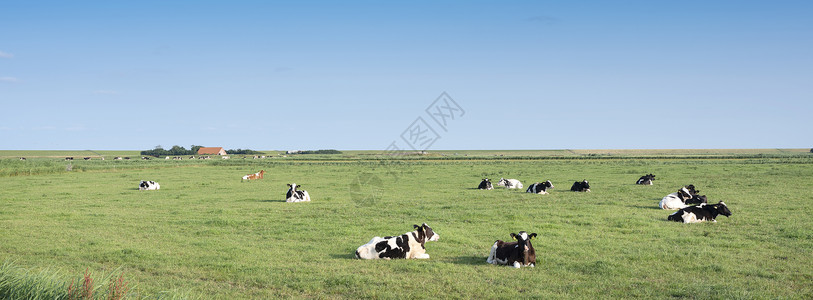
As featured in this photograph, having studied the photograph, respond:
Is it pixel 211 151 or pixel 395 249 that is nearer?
pixel 395 249

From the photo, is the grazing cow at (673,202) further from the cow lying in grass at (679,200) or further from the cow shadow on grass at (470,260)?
the cow shadow on grass at (470,260)

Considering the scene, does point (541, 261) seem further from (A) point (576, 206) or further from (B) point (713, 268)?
(A) point (576, 206)

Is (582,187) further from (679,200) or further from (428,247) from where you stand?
(428,247)

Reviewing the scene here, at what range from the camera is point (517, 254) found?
36.3 ft

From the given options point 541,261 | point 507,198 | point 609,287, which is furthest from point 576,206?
point 609,287

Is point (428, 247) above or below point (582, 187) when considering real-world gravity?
below

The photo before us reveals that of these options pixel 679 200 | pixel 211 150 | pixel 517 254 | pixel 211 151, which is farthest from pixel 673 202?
pixel 211 150

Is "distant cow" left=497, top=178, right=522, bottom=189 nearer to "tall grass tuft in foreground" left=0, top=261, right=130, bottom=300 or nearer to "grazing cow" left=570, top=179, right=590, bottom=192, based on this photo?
"grazing cow" left=570, top=179, right=590, bottom=192

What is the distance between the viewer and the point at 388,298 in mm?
8758

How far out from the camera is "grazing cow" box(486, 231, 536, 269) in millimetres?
10984

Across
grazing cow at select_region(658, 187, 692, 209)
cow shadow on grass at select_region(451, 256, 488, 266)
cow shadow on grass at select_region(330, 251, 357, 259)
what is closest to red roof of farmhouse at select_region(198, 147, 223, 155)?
grazing cow at select_region(658, 187, 692, 209)

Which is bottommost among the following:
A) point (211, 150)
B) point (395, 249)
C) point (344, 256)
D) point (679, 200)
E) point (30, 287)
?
point (344, 256)

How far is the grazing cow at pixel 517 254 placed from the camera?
11.0m

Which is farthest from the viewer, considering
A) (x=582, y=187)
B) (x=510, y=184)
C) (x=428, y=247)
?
(x=510, y=184)
